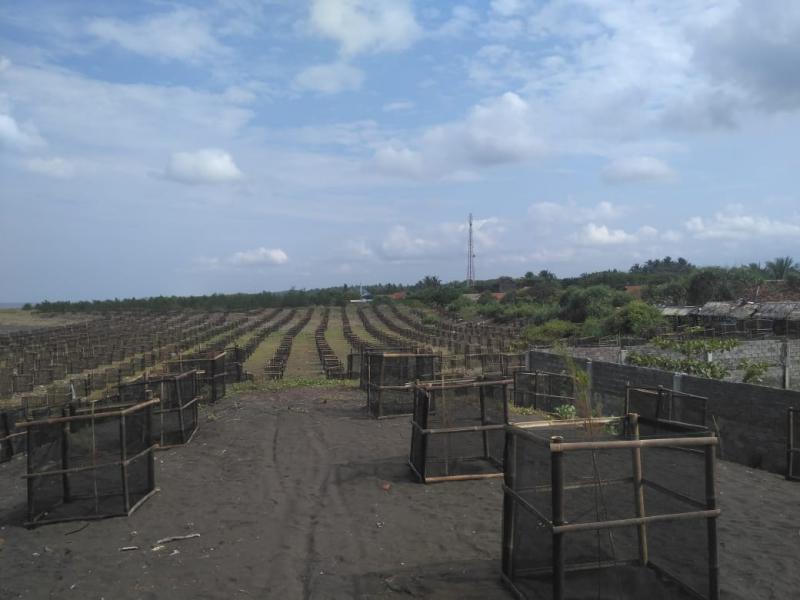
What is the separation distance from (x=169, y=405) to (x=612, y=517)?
8.44 meters

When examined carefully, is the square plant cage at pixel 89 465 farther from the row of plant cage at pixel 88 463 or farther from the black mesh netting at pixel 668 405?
the black mesh netting at pixel 668 405

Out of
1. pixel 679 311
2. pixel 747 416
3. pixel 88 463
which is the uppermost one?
pixel 679 311

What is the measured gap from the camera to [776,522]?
719cm

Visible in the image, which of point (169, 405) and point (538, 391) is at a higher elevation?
point (169, 405)

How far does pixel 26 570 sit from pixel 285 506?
2.76 meters

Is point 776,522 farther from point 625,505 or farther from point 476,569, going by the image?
point 476,569

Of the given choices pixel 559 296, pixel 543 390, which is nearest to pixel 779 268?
pixel 559 296

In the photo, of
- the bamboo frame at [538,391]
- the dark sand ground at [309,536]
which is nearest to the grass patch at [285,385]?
the bamboo frame at [538,391]

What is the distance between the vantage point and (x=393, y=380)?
1423cm

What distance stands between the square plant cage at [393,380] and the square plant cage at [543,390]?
13.2 feet

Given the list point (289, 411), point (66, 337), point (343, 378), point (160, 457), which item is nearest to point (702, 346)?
point (343, 378)

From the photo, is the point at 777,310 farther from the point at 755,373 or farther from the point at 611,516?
the point at 611,516

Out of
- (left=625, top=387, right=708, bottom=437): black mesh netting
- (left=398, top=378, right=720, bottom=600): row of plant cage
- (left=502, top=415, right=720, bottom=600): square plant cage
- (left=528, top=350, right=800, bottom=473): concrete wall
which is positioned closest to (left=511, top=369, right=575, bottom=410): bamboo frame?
(left=528, top=350, right=800, bottom=473): concrete wall

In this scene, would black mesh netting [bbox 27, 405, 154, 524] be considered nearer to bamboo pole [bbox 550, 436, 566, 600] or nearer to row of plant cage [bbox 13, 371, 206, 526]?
row of plant cage [bbox 13, 371, 206, 526]
